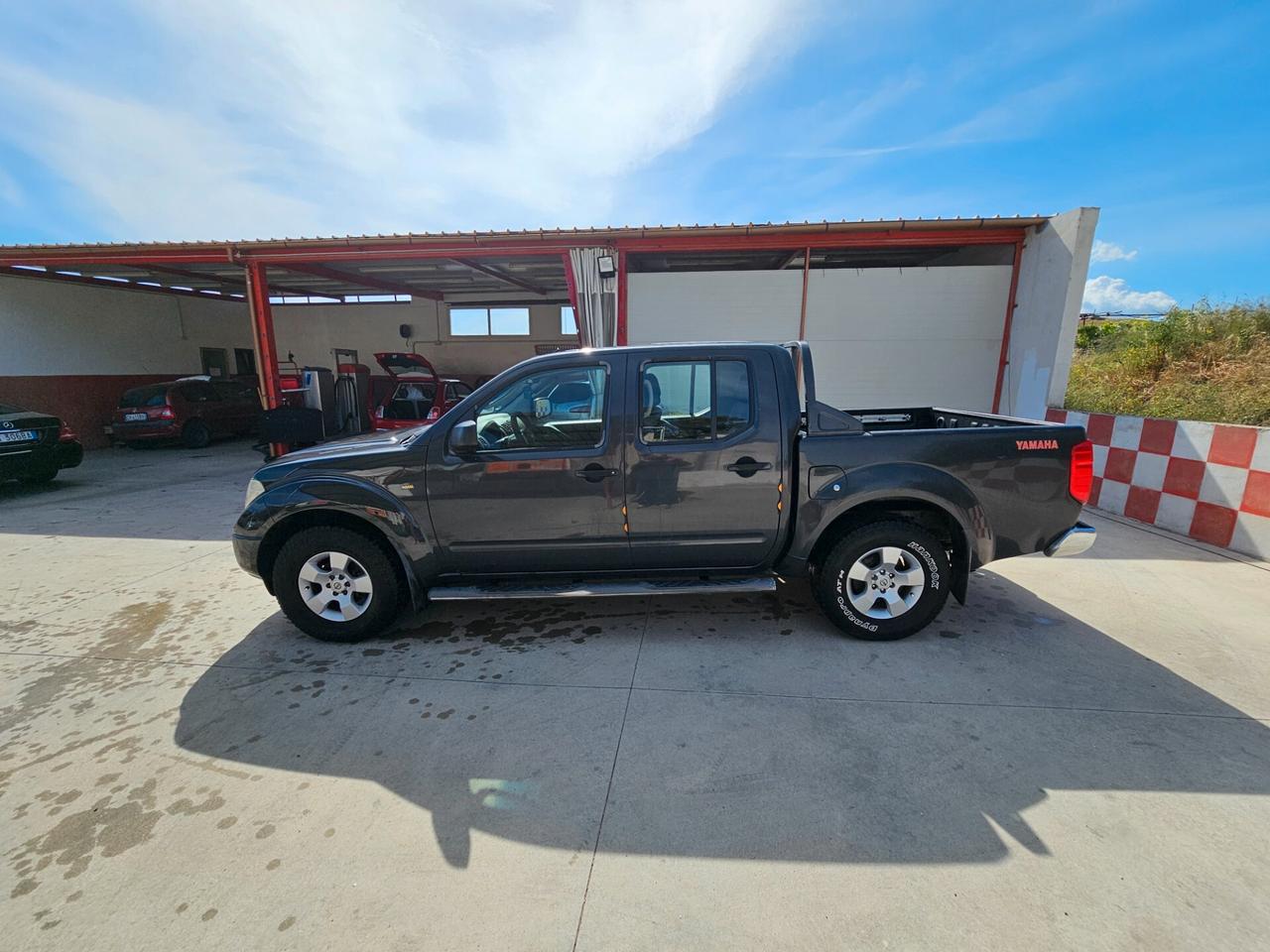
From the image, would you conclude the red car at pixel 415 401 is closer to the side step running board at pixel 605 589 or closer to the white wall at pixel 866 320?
the white wall at pixel 866 320

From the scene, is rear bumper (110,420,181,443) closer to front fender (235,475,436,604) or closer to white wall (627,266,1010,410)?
white wall (627,266,1010,410)

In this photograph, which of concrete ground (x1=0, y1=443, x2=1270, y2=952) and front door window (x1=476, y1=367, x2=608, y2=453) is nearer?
concrete ground (x1=0, y1=443, x2=1270, y2=952)

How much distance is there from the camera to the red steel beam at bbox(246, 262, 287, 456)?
9609mm

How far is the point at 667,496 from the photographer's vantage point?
10.7ft

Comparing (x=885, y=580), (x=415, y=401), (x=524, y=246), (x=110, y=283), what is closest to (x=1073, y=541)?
(x=885, y=580)

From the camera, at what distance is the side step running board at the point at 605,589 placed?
3256 millimetres

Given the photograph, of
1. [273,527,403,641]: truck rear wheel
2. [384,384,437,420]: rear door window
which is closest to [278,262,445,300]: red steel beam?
[384,384,437,420]: rear door window

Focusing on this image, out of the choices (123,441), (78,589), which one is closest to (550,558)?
(78,589)

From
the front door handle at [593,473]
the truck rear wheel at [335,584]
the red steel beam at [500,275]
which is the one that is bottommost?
the truck rear wheel at [335,584]

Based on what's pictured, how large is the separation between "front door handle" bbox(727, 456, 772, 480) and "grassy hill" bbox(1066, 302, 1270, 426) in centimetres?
587

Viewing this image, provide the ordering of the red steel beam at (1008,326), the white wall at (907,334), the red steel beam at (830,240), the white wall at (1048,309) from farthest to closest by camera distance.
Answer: the white wall at (907,334) < the red steel beam at (1008,326) < the red steel beam at (830,240) < the white wall at (1048,309)

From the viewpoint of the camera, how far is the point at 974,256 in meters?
9.29

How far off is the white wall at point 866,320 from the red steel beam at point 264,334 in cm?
657

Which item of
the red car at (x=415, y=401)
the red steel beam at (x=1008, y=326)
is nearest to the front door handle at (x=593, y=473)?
the red car at (x=415, y=401)
